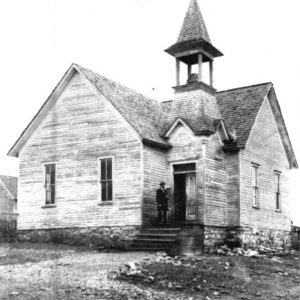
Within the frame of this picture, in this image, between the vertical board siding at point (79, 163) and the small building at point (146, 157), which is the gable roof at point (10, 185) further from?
the vertical board siding at point (79, 163)

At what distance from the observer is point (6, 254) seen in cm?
2119

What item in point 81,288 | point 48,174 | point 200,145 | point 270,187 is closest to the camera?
point 81,288

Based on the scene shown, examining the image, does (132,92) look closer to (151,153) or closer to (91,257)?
(151,153)

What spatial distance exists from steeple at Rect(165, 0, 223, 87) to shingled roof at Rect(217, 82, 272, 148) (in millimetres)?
1824

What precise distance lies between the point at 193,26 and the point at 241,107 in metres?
4.46

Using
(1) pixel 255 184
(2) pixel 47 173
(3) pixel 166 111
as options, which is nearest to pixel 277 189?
(1) pixel 255 184

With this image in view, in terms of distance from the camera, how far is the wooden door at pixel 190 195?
26.0 metres

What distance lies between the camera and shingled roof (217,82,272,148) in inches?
1065

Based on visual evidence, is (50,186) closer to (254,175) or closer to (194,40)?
(194,40)

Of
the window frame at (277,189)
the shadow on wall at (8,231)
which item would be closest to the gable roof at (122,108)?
the shadow on wall at (8,231)

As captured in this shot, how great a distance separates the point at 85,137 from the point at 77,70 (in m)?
2.98

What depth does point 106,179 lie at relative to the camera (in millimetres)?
25500

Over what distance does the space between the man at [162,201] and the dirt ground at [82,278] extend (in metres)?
3.07

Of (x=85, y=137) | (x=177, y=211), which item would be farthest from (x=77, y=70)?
(x=177, y=211)
